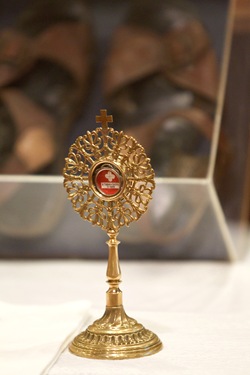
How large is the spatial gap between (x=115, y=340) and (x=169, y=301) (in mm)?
469

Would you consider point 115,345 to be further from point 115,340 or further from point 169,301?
point 169,301

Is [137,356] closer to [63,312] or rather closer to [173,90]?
[63,312]

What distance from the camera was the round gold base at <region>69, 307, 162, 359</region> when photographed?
1.00 m

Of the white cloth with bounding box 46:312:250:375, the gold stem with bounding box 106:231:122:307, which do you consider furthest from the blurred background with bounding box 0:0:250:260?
the gold stem with bounding box 106:231:122:307

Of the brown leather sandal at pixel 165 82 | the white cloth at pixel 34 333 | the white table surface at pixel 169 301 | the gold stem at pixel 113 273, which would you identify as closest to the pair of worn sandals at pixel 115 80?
the brown leather sandal at pixel 165 82

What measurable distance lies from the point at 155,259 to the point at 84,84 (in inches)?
25.2

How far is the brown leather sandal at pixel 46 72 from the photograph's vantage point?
7.35 feet

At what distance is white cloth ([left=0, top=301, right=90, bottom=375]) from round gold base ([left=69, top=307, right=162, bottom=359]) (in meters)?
0.04

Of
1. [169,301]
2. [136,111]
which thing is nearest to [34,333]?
[169,301]

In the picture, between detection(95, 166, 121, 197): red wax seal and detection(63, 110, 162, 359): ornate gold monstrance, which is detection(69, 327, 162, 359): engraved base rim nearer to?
detection(63, 110, 162, 359): ornate gold monstrance

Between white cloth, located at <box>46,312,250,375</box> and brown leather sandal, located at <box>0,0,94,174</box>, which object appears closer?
white cloth, located at <box>46,312,250,375</box>

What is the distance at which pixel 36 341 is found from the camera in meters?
1.09

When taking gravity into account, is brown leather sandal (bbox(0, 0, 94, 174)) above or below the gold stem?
above

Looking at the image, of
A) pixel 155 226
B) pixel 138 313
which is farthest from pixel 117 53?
pixel 138 313
